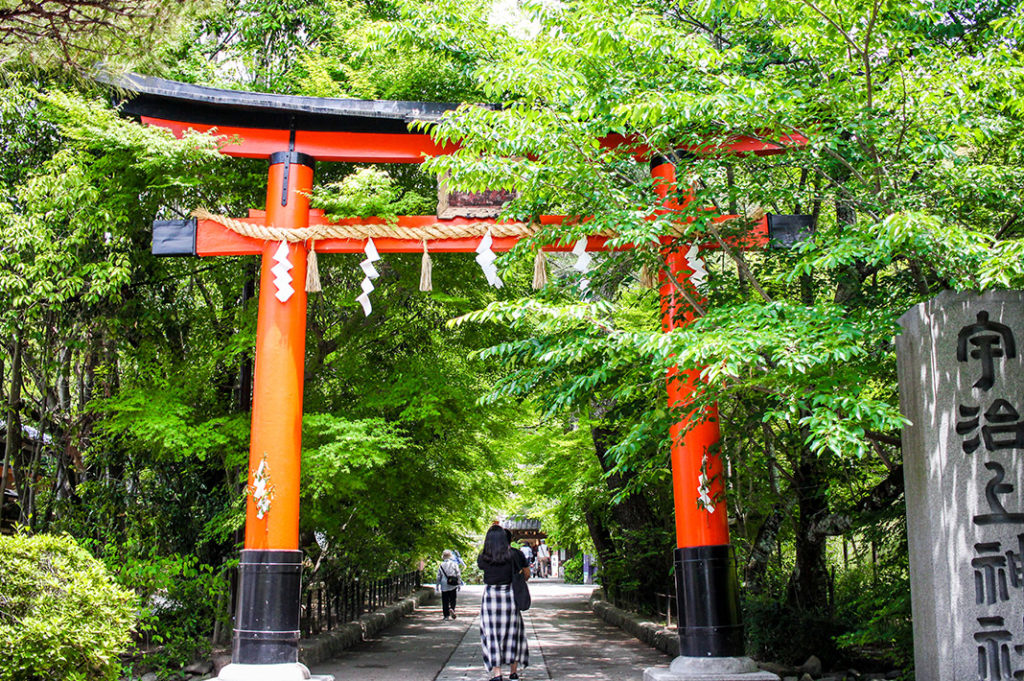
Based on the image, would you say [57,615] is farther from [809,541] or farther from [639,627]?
[639,627]

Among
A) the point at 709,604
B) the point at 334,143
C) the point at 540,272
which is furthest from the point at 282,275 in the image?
the point at 709,604

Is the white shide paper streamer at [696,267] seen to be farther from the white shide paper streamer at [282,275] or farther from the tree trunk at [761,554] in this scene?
the white shide paper streamer at [282,275]

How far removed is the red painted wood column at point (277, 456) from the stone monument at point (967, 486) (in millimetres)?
5689

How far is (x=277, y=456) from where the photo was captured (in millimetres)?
8562

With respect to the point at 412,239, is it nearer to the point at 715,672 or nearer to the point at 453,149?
the point at 453,149

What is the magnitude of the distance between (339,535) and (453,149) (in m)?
5.23

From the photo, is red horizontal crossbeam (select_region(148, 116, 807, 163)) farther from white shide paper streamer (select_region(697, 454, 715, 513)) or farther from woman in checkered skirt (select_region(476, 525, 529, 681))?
woman in checkered skirt (select_region(476, 525, 529, 681))

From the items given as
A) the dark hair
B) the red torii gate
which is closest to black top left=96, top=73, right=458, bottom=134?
the red torii gate

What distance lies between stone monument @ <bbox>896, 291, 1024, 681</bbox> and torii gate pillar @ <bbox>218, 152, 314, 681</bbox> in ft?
18.6

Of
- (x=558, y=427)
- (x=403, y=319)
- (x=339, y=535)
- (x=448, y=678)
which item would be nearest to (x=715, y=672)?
(x=448, y=678)

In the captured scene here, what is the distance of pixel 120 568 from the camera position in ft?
29.9

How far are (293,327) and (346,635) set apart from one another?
525 cm

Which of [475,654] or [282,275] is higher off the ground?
[282,275]

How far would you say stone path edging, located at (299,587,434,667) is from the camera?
1005cm
